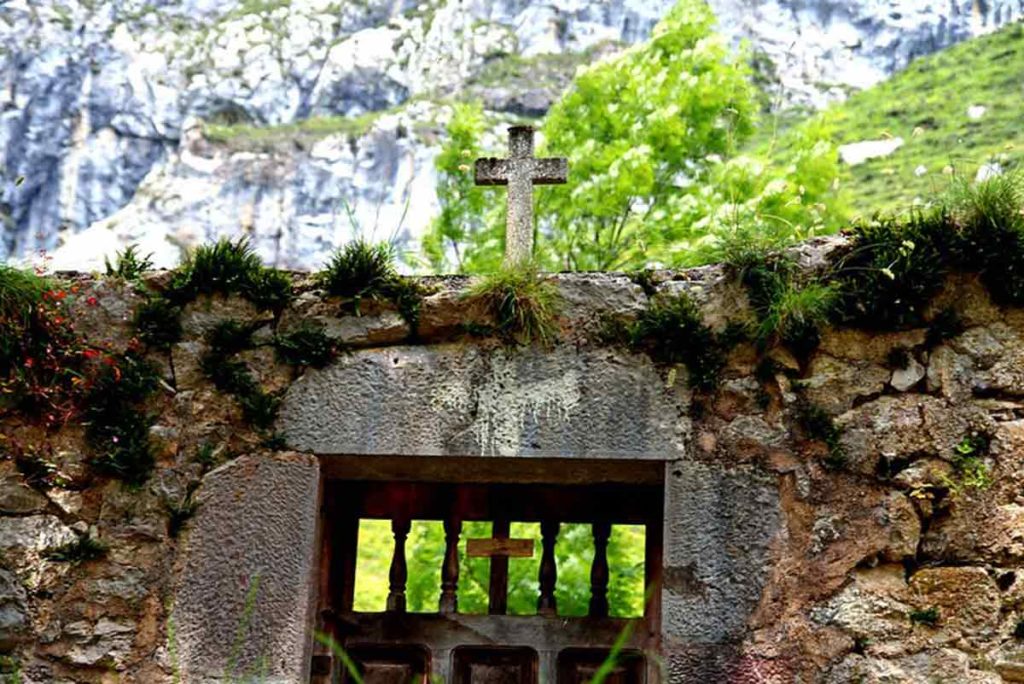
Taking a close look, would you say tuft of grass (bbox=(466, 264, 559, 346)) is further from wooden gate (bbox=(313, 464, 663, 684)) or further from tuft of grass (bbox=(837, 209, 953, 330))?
tuft of grass (bbox=(837, 209, 953, 330))

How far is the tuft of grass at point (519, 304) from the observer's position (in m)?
3.48

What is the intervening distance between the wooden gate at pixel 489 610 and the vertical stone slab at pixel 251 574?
0.74 ft

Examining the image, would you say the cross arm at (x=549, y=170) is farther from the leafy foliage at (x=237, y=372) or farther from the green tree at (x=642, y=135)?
the green tree at (x=642, y=135)

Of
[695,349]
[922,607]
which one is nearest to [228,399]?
[695,349]

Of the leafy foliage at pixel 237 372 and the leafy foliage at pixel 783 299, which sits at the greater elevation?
the leafy foliage at pixel 783 299

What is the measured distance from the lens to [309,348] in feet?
11.7

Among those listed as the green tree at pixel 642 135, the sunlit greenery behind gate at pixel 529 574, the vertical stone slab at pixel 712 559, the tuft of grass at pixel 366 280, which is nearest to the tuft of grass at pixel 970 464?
the vertical stone slab at pixel 712 559

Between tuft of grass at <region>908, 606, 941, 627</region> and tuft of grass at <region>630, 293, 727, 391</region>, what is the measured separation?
0.80 metres

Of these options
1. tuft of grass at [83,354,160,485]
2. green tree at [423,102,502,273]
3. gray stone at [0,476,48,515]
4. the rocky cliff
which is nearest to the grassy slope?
green tree at [423,102,502,273]

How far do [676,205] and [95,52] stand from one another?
150 ft

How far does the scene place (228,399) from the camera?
3.58m

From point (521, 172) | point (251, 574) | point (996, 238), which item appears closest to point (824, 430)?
point (996, 238)

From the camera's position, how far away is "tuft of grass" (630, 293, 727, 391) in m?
3.43

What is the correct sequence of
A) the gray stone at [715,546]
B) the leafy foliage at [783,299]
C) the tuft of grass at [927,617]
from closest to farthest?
the tuft of grass at [927,617] → the gray stone at [715,546] → the leafy foliage at [783,299]
